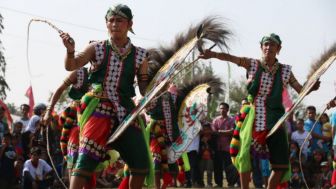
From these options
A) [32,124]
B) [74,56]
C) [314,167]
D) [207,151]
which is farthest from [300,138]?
[74,56]

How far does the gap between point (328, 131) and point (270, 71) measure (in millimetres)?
6733

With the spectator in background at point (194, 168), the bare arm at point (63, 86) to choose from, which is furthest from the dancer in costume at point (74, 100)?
the spectator in background at point (194, 168)

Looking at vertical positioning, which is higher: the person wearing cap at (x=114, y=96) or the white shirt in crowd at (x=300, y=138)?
the person wearing cap at (x=114, y=96)

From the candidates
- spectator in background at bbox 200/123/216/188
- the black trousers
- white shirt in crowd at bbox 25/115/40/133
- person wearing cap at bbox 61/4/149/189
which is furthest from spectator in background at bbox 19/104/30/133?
person wearing cap at bbox 61/4/149/189

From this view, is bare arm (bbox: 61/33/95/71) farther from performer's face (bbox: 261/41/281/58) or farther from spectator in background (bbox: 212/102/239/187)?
spectator in background (bbox: 212/102/239/187)

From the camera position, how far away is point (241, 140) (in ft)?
27.8

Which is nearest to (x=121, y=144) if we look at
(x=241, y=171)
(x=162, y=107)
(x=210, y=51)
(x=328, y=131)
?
(x=210, y=51)

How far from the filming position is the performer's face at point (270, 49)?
844cm

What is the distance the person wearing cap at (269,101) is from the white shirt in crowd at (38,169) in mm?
4881

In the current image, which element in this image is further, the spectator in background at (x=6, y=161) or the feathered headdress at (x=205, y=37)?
the spectator in background at (x=6, y=161)

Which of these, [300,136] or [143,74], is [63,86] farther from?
[300,136]

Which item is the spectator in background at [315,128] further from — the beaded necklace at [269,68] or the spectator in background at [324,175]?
the beaded necklace at [269,68]

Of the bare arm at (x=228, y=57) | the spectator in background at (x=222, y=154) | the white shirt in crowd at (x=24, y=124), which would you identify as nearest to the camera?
the bare arm at (x=228, y=57)

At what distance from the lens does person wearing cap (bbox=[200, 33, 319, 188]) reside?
835 centimetres
